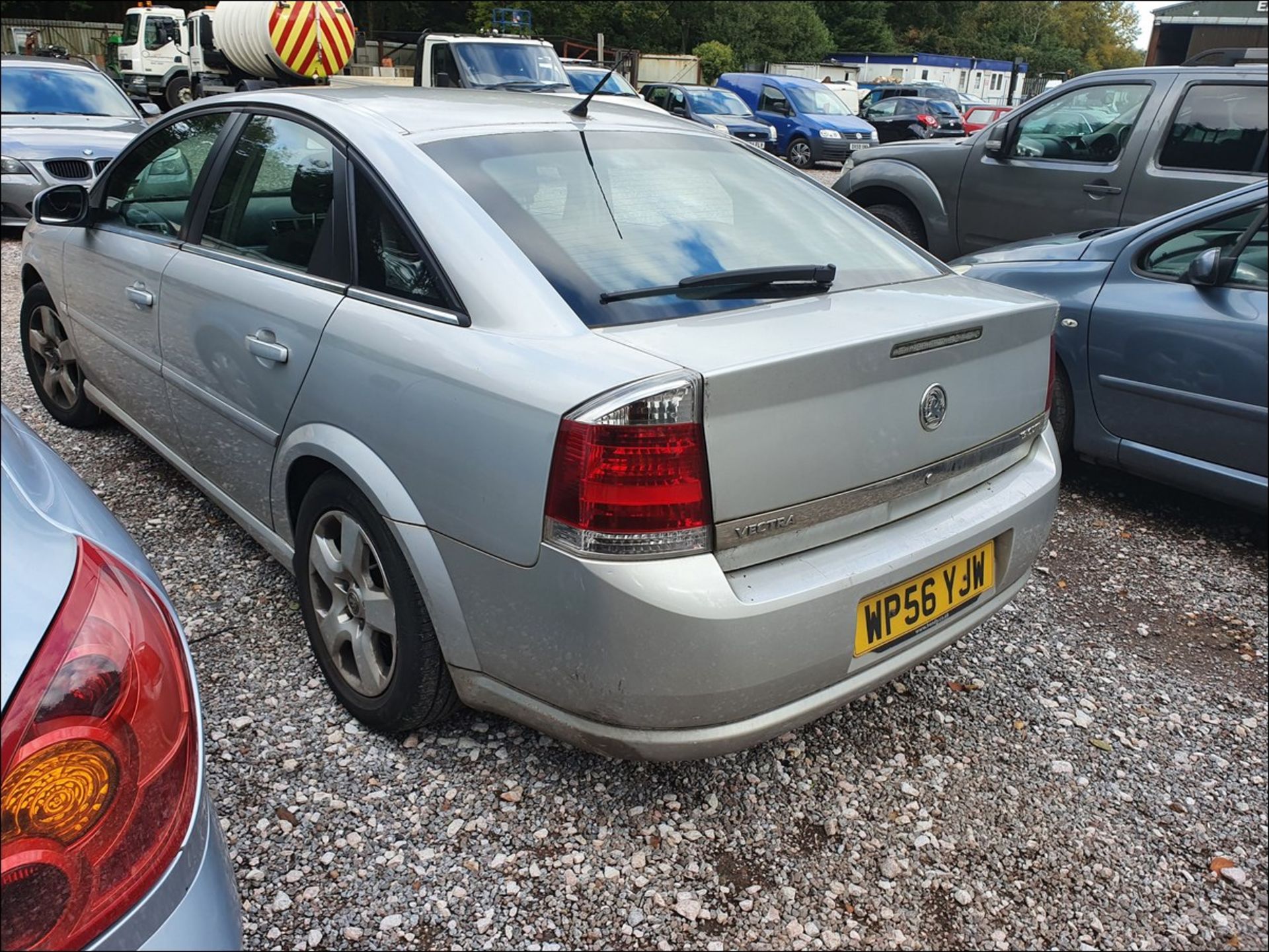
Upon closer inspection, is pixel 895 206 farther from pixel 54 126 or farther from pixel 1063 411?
pixel 54 126

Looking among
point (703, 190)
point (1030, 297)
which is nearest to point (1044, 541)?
point (1030, 297)

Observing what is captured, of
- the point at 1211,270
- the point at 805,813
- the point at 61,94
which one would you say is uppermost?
the point at 61,94

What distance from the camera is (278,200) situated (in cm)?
271

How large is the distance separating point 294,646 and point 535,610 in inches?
50.6

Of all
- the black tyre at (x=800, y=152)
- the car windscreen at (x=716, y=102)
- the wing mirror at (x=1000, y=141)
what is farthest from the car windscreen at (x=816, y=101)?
the wing mirror at (x=1000, y=141)

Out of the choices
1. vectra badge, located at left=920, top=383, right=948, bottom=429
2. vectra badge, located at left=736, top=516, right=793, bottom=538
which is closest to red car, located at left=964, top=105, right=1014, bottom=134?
vectra badge, located at left=920, top=383, right=948, bottom=429

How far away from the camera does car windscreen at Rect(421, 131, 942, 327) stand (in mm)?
2092

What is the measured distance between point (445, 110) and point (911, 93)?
2798cm

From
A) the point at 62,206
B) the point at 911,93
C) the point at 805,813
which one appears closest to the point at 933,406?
the point at 805,813

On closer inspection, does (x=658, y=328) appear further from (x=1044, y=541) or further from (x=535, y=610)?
(x=1044, y=541)

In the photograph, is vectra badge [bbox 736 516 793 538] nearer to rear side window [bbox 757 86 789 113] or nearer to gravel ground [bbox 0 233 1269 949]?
gravel ground [bbox 0 233 1269 949]

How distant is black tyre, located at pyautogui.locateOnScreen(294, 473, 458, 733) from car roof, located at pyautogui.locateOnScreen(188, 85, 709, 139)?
3.09ft

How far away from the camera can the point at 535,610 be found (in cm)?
190

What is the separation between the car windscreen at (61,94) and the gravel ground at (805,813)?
28.4 ft
